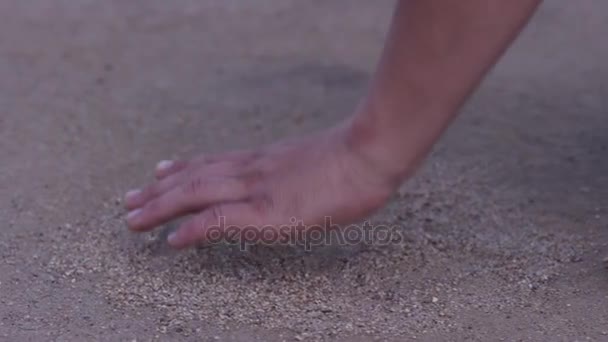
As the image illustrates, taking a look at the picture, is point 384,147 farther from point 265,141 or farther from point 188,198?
point 265,141

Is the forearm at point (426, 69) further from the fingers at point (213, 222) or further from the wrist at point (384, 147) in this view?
the fingers at point (213, 222)

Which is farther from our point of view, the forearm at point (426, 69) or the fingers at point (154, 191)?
the fingers at point (154, 191)

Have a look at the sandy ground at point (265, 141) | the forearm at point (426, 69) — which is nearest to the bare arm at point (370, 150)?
the forearm at point (426, 69)

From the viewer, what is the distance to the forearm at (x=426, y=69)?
126 cm

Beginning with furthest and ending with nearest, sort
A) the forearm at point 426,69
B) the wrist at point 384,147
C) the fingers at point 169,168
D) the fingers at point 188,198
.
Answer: the fingers at point 169,168 < the fingers at point 188,198 < the wrist at point 384,147 < the forearm at point 426,69

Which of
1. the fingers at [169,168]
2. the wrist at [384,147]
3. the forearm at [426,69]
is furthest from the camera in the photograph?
the fingers at [169,168]

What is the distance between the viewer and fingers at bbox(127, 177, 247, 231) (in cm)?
148

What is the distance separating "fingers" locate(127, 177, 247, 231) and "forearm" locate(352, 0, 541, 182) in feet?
0.70

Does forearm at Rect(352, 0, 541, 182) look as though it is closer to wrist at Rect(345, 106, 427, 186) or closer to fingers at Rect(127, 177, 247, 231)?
wrist at Rect(345, 106, 427, 186)

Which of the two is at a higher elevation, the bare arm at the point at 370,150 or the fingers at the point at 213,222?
the bare arm at the point at 370,150

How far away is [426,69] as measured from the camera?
1.30m

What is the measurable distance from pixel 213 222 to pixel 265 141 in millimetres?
610

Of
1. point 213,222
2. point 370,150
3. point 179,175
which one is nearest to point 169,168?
point 179,175

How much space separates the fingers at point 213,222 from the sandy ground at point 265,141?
0.26ft
